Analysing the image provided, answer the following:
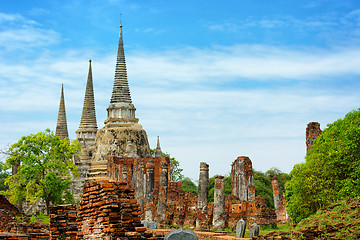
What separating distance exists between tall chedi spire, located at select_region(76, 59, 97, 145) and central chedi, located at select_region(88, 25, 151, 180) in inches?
257

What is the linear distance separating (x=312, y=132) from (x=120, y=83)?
36288 millimetres

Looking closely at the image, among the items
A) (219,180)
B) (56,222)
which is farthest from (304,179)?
(56,222)

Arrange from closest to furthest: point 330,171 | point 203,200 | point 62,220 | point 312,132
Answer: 1. point 62,220
2. point 330,171
3. point 312,132
4. point 203,200

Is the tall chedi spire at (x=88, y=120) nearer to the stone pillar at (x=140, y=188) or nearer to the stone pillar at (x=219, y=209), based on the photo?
the stone pillar at (x=140, y=188)

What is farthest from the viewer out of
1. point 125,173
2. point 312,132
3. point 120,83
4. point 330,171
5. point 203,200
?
point 120,83

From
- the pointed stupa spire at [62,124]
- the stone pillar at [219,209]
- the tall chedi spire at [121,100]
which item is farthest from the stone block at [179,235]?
the pointed stupa spire at [62,124]

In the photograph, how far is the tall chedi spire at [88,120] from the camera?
59125mm

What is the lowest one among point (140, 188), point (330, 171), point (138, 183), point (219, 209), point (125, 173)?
point (219, 209)

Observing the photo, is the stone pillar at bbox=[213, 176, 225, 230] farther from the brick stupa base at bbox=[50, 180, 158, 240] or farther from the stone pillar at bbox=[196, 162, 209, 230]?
the brick stupa base at bbox=[50, 180, 158, 240]

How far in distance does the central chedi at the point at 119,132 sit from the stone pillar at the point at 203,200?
23161 mm

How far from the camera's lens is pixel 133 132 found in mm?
50438

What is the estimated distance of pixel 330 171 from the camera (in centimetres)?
1642

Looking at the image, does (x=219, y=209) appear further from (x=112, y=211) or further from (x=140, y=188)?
(x=112, y=211)

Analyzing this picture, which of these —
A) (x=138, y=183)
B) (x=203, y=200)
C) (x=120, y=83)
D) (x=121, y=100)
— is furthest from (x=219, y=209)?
(x=120, y=83)
